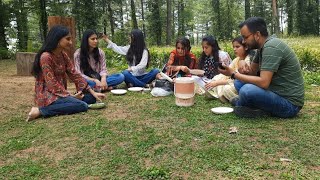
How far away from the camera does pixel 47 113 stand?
4.36m

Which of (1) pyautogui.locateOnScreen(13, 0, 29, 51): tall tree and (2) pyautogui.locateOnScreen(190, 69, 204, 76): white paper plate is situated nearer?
(2) pyautogui.locateOnScreen(190, 69, 204, 76): white paper plate

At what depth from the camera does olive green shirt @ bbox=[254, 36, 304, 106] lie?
3.45 metres

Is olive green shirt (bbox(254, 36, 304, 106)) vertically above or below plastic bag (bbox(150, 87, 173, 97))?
above

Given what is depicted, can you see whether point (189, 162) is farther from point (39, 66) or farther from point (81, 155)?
point (39, 66)

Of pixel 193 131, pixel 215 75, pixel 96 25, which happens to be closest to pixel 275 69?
pixel 193 131

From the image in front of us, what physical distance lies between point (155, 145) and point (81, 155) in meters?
0.72

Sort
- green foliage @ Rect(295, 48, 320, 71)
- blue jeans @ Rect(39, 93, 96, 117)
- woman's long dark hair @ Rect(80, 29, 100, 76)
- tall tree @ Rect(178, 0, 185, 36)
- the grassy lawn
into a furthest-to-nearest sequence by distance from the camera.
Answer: tall tree @ Rect(178, 0, 185, 36) → green foliage @ Rect(295, 48, 320, 71) → woman's long dark hair @ Rect(80, 29, 100, 76) → blue jeans @ Rect(39, 93, 96, 117) → the grassy lawn

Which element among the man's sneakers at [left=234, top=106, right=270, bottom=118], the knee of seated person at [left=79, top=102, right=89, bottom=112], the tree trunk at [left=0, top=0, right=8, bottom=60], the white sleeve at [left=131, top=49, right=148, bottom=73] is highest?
the tree trunk at [left=0, top=0, right=8, bottom=60]

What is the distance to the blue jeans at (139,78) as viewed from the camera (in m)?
6.27

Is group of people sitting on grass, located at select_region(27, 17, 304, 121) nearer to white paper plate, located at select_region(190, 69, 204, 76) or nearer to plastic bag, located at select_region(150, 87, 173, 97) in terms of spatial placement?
white paper plate, located at select_region(190, 69, 204, 76)

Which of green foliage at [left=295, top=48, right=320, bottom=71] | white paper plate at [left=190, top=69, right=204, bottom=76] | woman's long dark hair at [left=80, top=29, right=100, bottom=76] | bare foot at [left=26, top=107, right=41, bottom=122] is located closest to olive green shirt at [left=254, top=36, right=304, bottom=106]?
white paper plate at [left=190, top=69, right=204, bottom=76]

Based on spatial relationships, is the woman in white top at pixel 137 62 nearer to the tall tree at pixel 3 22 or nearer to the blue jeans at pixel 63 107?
the blue jeans at pixel 63 107

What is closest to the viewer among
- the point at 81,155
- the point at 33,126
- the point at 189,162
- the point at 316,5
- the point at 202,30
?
the point at 189,162

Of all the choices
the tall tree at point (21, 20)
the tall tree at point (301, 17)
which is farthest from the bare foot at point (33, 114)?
the tall tree at point (301, 17)
